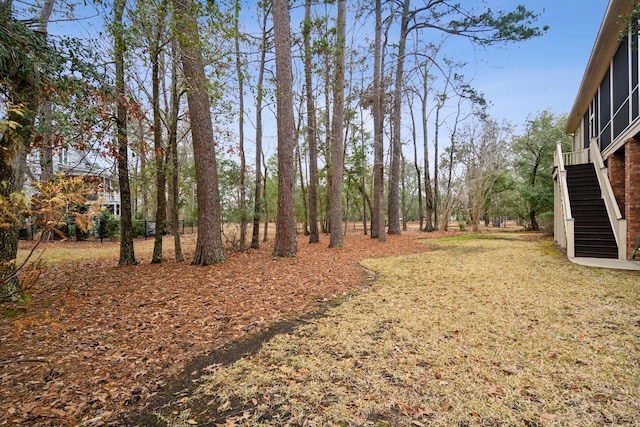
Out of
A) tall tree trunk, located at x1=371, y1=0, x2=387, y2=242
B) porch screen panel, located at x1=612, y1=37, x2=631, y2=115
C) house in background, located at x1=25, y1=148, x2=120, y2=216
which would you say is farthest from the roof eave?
house in background, located at x1=25, y1=148, x2=120, y2=216

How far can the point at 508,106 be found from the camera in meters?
18.8

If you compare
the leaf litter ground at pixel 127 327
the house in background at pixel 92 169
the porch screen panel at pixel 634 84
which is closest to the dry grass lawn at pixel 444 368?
the leaf litter ground at pixel 127 327

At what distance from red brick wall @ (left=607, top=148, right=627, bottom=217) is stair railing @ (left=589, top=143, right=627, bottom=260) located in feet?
0.56

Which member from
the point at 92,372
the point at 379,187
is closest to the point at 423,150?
the point at 379,187

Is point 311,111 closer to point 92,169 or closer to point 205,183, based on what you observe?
point 205,183

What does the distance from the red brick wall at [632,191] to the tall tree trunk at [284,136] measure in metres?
8.16

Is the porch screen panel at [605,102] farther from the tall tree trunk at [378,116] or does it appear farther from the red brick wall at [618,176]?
the tall tree trunk at [378,116]

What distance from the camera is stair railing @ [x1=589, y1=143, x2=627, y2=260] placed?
732cm

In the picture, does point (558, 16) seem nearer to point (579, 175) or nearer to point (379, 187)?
point (579, 175)

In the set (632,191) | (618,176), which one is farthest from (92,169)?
(618,176)

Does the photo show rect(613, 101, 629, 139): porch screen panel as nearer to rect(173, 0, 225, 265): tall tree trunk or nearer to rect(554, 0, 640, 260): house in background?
rect(554, 0, 640, 260): house in background

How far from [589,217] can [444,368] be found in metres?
8.86

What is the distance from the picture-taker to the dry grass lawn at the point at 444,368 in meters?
2.06

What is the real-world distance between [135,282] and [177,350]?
330cm
